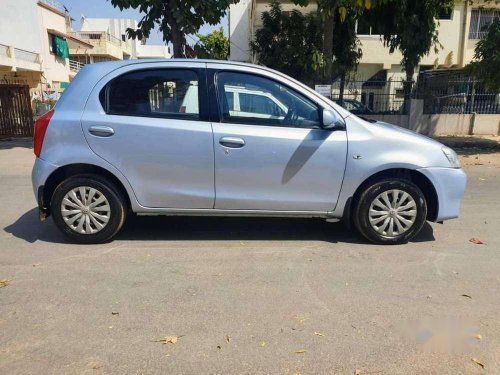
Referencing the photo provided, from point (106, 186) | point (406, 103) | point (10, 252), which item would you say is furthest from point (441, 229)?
point (406, 103)

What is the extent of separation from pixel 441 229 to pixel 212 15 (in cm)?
841

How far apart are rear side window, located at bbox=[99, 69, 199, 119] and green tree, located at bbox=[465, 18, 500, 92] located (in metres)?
9.77

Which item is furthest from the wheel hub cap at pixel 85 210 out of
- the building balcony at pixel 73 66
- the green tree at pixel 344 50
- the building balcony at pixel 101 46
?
the building balcony at pixel 101 46

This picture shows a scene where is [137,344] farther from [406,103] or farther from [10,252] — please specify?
[406,103]

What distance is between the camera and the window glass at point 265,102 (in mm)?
4523

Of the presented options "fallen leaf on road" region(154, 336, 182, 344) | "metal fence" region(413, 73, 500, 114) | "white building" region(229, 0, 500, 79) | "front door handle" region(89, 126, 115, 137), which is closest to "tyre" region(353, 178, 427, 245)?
"fallen leaf on road" region(154, 336, 182, 344)

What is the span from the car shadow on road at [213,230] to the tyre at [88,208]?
0.32 m

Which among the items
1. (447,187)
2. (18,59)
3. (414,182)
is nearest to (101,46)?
(18,59)

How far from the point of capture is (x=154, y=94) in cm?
454

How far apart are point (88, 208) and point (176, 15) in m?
7.94

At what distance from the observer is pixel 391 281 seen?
3910 mm

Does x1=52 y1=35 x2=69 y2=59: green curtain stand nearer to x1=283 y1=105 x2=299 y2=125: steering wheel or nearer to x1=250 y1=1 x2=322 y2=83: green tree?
x1=250 y1=1 x2=322 y2=83: green tree

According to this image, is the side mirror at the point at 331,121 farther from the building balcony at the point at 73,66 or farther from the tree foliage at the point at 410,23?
the building balcony at the point at 73,66

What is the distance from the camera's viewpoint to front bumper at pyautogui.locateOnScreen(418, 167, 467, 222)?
15.2ft
